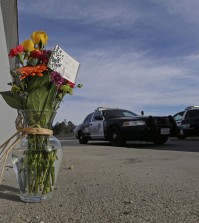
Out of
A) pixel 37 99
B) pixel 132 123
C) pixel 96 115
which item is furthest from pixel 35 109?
pixel 96 115

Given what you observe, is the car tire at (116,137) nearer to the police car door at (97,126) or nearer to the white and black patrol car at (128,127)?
the white and black patrol car at (128,127)

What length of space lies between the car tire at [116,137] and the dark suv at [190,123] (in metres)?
5.73

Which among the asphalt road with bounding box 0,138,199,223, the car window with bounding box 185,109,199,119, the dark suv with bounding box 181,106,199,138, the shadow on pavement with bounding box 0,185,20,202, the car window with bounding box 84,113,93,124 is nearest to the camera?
the asphalt road with bounding box 0,138,199,223

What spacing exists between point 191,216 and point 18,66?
175 centimetres

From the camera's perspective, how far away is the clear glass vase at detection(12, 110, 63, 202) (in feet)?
10.0

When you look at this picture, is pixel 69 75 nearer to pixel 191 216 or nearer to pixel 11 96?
pixel 11 96

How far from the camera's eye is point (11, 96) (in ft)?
10.2

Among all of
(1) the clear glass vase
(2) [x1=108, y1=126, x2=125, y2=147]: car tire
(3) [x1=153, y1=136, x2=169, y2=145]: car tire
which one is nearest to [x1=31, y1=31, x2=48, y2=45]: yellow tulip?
(1) the clear glass vase

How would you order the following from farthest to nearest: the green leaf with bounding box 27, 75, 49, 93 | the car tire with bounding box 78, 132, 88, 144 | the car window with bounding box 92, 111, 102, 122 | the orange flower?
1. the car tire with bounding box 78, 132, 88, 144
2. the car window with bounding box 92, 111, 102, 122
3. the green leaf with bounding box 27, 75, 49, 93
4. the orange flower

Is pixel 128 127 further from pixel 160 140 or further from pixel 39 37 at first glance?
pixel 39 37

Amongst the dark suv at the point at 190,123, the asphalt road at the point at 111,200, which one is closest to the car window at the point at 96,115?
the dark suv at the point at 190,123

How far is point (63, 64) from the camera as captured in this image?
122 inches

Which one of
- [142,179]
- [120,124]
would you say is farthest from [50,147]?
[120,124]

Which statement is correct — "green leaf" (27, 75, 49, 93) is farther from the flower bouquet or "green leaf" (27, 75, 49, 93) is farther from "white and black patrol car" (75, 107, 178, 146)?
"white and black patrol car" (75, 107, 178, 146)
